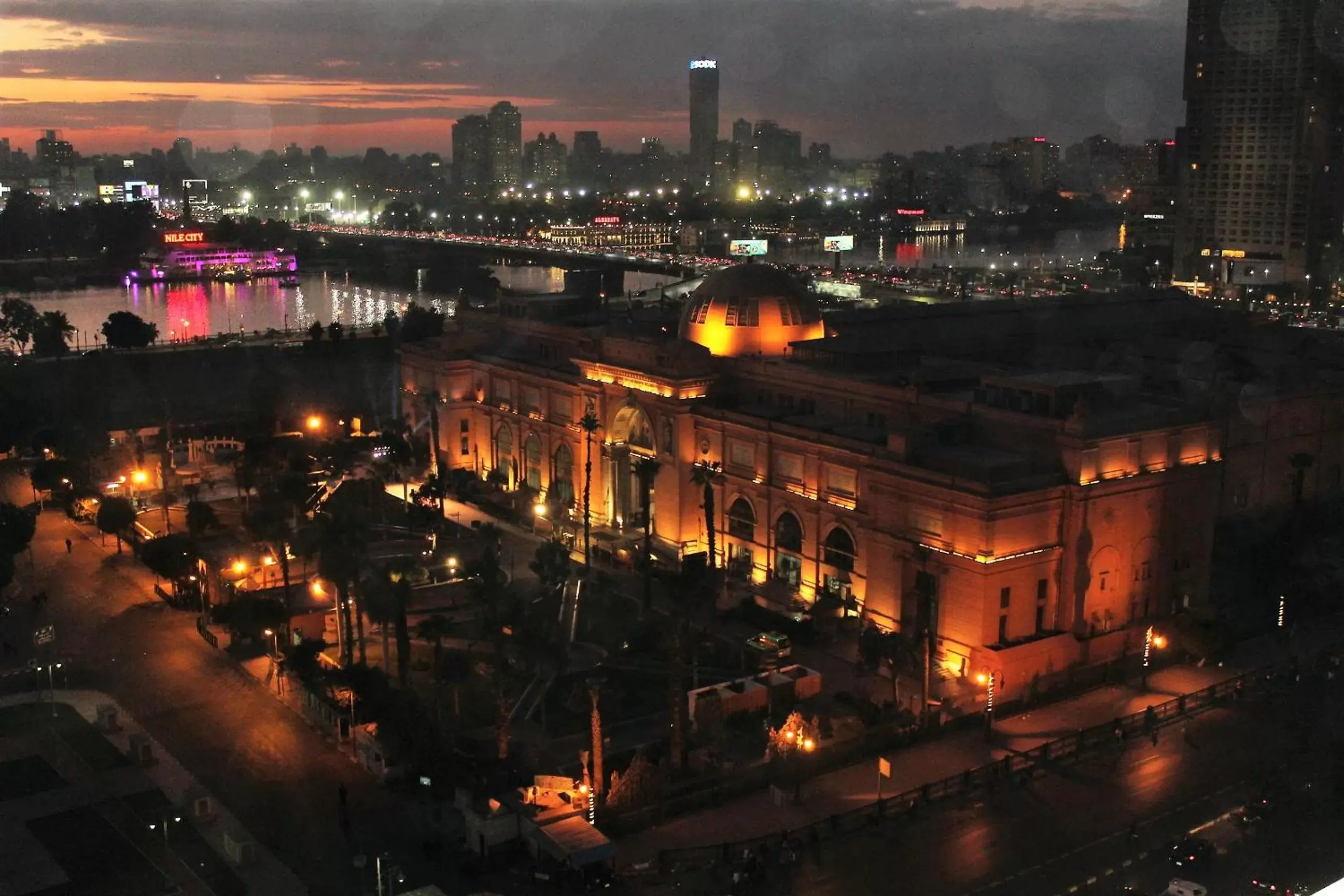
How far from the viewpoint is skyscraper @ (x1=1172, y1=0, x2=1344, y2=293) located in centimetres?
7419

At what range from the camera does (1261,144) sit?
77.3 m

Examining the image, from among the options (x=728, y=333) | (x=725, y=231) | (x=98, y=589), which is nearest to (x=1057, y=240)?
(x=725, y=231)

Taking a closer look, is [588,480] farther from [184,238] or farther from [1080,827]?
[184,238]

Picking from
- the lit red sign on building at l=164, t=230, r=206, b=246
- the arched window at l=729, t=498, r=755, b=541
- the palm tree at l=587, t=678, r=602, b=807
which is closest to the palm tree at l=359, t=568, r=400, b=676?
the palm tree at l=587, t=678, r=602, b=807

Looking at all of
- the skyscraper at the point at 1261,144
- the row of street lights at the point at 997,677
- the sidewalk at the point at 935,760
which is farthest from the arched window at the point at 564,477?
the skyscraper at the point at 1261,144

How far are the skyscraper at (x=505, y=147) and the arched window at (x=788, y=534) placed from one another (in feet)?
464

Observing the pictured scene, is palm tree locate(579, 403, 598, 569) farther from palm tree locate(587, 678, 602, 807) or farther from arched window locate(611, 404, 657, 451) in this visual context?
palm tree locate(587, 678, 602, 807)

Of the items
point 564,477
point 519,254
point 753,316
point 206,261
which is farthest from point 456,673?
point 206,261

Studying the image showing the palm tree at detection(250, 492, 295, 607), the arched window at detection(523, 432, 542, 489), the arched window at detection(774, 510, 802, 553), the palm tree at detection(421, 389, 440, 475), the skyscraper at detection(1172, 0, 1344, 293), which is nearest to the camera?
the palm tree at detection(250, 492, 295, 607)

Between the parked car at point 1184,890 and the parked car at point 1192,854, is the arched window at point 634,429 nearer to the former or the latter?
the parked car at point 1192,854

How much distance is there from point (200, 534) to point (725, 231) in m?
92.9

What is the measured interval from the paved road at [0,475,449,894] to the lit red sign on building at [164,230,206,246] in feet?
280

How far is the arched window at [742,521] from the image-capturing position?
1091 inches

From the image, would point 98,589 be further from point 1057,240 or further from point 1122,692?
point 1057,240
